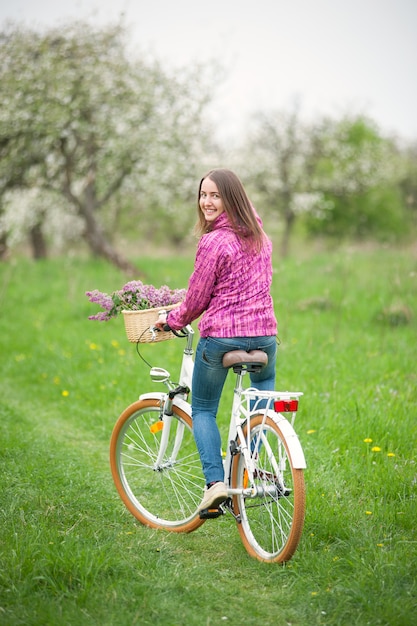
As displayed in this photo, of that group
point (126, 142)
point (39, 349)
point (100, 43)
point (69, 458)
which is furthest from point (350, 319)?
point (100, 43)

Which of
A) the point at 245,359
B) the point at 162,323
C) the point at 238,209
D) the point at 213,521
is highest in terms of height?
the point at 238,209

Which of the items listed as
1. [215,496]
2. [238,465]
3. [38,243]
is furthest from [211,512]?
[38,243]

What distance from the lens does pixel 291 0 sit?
17.0 metres

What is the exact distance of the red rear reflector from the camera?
3525 mm

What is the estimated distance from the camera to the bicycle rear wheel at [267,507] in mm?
3535

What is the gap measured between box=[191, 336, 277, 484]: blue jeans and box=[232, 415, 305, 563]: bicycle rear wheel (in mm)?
153

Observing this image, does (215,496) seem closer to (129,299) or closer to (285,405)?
(285,405)

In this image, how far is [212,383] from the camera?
3832 mm

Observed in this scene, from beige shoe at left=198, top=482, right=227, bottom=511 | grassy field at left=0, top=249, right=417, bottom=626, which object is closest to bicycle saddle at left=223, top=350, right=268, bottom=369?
beige shoe at left=198, top=482, right=227, bottom=511

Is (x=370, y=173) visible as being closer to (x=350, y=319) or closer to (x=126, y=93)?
(x=126, y=93)

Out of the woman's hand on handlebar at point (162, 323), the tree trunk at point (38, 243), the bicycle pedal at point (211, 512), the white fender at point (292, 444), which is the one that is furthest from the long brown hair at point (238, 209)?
the tree trunk at point (38, 243)

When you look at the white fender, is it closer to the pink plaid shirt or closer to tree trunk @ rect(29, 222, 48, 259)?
the pink plaid shirt

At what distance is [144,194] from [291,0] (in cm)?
604

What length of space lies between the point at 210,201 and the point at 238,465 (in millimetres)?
1503
